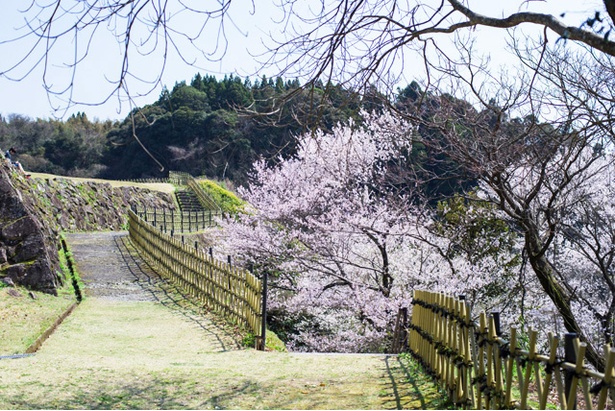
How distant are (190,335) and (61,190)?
18.5 meters

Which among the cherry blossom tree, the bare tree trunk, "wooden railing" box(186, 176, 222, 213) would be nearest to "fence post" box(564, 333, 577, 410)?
the bare tree trunk

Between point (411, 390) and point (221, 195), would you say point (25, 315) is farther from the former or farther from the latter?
point (221, 195)

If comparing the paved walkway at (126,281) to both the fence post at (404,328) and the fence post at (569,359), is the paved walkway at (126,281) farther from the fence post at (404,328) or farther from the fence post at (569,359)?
the fence post at (569,359)

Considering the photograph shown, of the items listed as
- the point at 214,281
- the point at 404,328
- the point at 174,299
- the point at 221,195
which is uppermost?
the point at 221,195

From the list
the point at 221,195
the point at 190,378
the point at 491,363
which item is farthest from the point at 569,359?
the point at 221,195

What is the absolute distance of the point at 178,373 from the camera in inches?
265

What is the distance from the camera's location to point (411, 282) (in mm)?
13375

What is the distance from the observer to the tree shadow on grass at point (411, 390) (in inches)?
209

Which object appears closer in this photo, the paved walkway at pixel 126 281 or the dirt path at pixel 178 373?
the dirt path at pixel 178 373

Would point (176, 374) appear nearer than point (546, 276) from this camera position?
Yes

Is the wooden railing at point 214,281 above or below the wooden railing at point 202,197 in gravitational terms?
below

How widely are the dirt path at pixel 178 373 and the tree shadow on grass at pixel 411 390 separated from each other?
11 mm

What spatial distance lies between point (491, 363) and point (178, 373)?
11.7ft

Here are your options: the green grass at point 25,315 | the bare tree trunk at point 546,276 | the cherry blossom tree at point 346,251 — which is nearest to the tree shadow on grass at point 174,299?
the green grass at point 25,315
